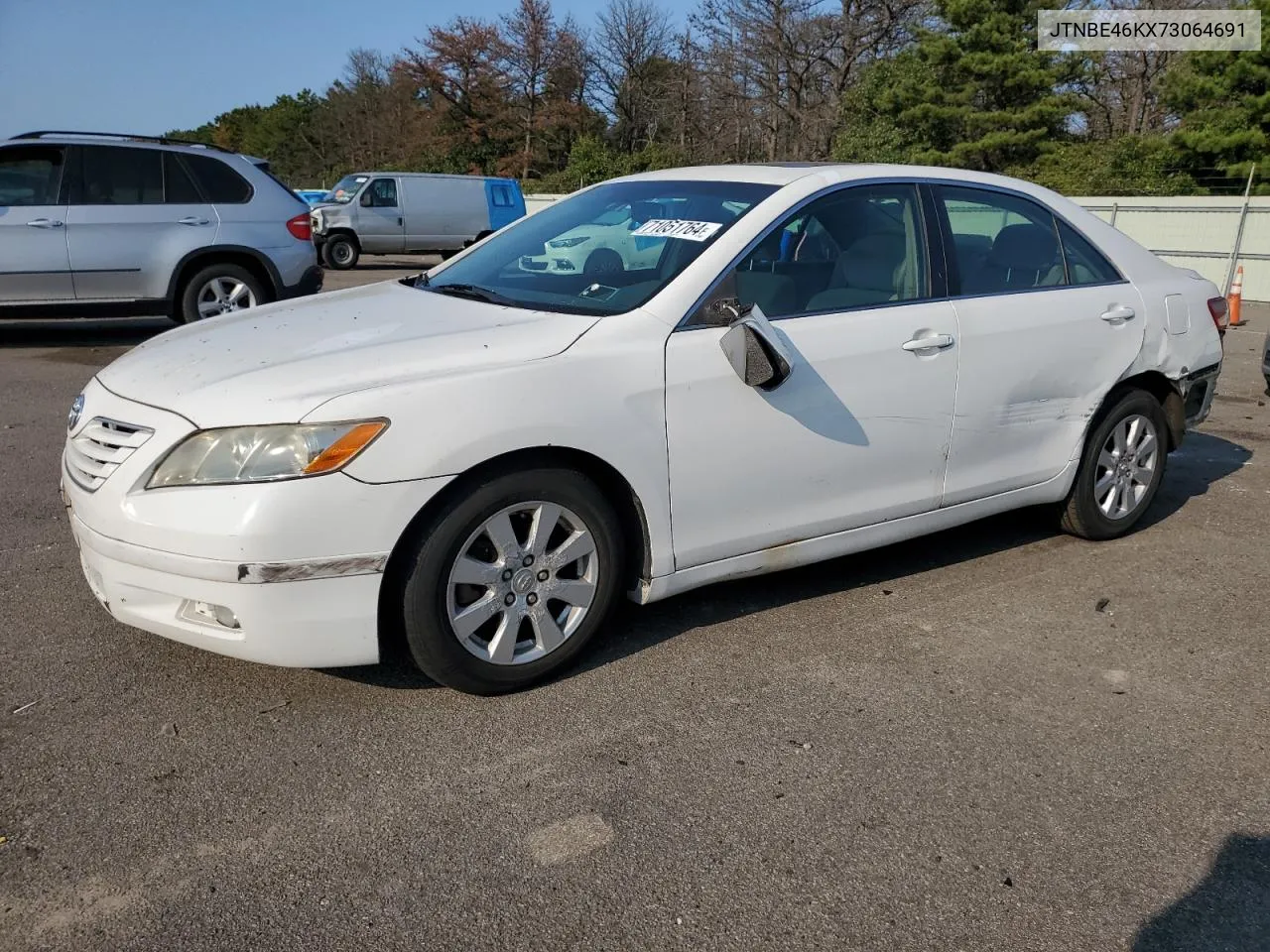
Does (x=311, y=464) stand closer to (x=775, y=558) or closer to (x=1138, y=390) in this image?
(x=775, y=558)

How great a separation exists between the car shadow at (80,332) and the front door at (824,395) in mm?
8216

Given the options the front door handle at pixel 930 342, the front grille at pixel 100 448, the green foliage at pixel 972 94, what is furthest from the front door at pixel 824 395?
the green foliage at pixel 972 94

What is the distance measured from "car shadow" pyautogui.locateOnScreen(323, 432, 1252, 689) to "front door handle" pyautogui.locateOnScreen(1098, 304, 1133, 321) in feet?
3.00

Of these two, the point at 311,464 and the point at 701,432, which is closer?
the point at 311,464

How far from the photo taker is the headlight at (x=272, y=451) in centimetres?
286

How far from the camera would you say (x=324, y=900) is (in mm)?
2383

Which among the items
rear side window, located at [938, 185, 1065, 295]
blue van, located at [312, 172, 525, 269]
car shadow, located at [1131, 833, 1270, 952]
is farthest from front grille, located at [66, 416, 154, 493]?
blue van, located at [312, 172, 525, 269]

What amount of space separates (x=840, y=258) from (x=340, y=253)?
19760mm

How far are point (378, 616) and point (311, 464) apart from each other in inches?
19.8

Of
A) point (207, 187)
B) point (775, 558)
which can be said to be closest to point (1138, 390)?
point (775, 558)

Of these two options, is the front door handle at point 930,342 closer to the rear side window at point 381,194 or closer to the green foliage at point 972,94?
the rear side window at point 381,194

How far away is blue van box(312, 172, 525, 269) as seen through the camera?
72.3 feet

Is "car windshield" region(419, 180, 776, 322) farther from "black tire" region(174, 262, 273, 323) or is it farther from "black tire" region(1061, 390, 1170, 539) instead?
"black tire" region(174, 262, 273, 323)

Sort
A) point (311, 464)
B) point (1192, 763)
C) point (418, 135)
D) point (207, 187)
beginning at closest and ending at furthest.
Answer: point (311, 464) < point (1192, 763) < point (207, 187) < point (418, 135)
